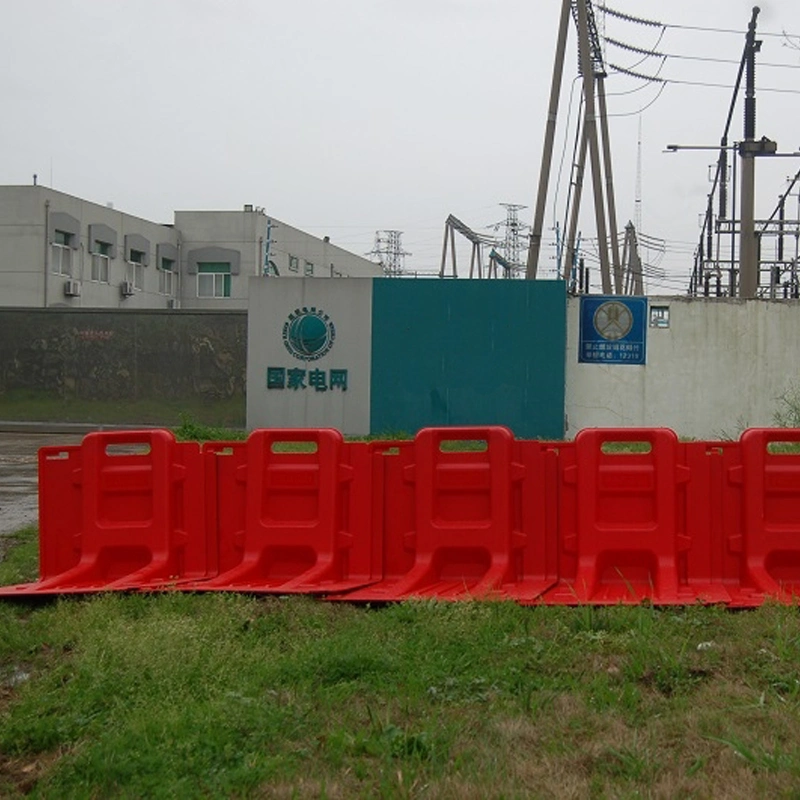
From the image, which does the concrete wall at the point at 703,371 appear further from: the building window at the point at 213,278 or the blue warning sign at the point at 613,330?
the building window at the point at 213,278

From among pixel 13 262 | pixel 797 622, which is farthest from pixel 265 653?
pixel 13 262

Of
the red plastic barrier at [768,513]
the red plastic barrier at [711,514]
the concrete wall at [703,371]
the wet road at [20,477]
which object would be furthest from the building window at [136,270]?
the red plastic barrier at [768,513]

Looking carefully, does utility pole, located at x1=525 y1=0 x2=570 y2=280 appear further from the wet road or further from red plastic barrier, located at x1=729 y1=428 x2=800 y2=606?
red plastic barrier, located at x1=729 y1=428 x2=800 y2=606

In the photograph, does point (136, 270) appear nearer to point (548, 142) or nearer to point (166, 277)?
point (166, 277)

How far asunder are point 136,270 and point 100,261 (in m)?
4.10

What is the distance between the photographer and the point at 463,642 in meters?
5.38

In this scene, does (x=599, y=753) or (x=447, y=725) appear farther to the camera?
(x=447, y=725)

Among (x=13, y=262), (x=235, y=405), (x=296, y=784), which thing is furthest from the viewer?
(x=13, y=262)

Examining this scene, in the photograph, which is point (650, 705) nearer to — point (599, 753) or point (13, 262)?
point (599, 753)

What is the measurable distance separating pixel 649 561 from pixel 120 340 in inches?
756

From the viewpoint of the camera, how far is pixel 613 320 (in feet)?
64.0

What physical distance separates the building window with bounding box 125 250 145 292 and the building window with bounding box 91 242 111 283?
6.99 feet

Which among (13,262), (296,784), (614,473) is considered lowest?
(296,784)

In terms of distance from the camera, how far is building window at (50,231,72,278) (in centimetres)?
4309
